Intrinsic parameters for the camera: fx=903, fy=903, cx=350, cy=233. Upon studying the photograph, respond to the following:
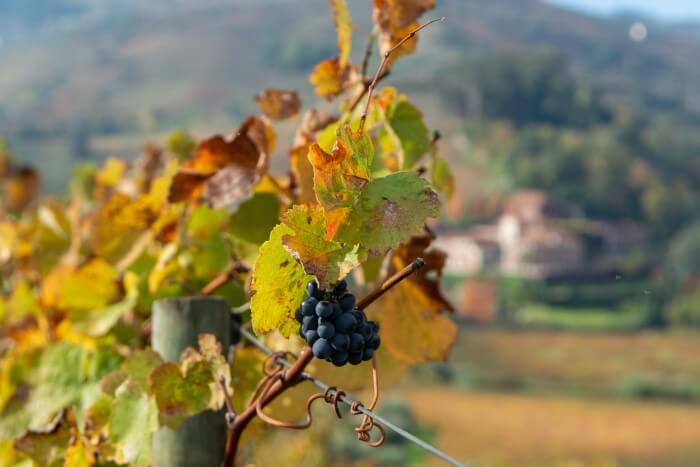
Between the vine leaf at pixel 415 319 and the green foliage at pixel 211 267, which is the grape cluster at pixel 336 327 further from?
the vine leaf at pixel 415 319

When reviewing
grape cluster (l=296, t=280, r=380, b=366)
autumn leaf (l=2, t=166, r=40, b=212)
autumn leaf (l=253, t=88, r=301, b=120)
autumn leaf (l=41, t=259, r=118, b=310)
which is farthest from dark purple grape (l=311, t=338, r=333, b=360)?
autumn leaf (l=2, t=166, r=40, b=212)

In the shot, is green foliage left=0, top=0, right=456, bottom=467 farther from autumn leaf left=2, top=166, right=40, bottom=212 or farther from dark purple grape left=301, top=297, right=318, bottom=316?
autumn leaf left=2, top=166, right=40, bottom=212

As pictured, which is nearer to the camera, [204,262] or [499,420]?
[204,262]

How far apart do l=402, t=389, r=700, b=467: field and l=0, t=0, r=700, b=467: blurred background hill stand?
55 millimetres

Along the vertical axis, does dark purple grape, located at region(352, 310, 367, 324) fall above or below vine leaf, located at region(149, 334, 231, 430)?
above

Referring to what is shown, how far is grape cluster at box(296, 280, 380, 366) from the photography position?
301mm

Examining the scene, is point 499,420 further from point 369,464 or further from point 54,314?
point 54,314

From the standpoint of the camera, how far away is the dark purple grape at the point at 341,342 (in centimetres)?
30

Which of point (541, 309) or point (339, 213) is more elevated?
point (339, 213)

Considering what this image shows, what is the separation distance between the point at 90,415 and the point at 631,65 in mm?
44930

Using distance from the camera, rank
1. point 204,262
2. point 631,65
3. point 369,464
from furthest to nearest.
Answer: point 631,65 → point 369,464 → point 204,262

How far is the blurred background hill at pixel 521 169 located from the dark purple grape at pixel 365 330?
0.18 m

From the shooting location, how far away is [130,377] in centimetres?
43

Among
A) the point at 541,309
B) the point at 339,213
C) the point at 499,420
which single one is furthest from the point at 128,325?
the point at 541,309
